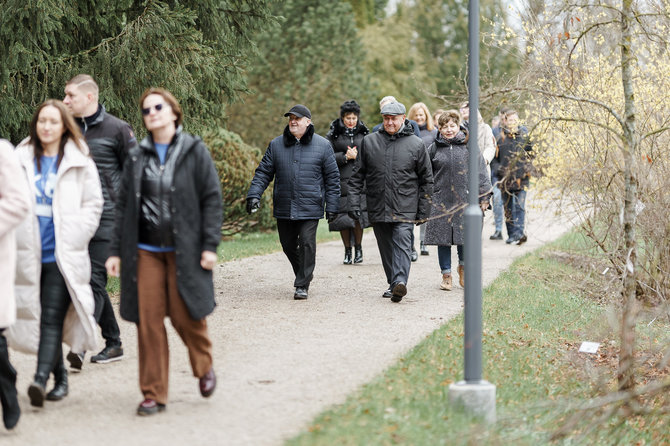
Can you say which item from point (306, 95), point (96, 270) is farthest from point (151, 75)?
point (306, 95)

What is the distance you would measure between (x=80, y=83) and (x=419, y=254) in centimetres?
927

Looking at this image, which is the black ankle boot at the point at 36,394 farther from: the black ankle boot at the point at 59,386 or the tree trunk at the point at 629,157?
the tree trunk at the point at 629,157

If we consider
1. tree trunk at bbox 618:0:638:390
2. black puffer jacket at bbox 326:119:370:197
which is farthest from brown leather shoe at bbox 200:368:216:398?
black puffer jacket at bbox 326:119:370:197

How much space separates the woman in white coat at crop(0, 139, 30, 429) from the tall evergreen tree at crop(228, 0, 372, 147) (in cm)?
2158

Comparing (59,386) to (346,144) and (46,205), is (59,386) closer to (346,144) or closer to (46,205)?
(46,205)

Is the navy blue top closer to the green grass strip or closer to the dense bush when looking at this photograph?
the green grass strip

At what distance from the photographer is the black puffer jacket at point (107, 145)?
7.23 meters

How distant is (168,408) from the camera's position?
19.8ft

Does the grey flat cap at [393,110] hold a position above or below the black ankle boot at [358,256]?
above

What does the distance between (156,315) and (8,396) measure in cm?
95

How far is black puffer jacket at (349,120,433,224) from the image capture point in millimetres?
10367

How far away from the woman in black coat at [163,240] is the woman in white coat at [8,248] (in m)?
0.60

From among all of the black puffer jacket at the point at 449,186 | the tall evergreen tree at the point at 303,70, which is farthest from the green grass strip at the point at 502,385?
the tall evergreen tree at the point at 303,70

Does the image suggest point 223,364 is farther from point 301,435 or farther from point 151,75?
point 151,75
